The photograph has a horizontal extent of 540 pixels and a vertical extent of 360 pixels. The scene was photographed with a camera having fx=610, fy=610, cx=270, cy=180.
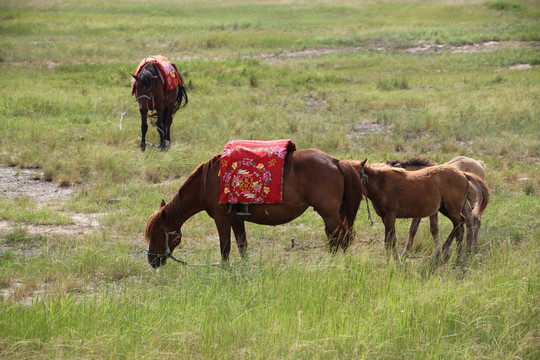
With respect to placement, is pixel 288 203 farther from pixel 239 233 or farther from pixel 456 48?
pixel 456 48

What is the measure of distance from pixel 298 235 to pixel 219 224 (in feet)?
6.32

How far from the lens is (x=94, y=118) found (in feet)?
48.2

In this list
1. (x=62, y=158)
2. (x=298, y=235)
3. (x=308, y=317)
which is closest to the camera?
(x=308, y=317)

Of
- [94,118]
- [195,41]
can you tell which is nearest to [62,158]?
[94,118]

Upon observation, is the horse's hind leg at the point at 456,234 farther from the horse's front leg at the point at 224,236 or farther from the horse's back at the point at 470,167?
the horse's front leg at the point at 224,236

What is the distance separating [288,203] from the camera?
21.3ft

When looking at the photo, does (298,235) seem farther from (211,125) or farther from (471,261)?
(211,125)

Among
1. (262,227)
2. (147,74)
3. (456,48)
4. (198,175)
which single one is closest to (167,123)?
(147,74)

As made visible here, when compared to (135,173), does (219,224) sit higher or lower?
higher

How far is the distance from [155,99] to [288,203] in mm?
7142

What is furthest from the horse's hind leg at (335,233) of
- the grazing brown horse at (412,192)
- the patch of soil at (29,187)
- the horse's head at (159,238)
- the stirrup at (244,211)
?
the patch of soil at (29,187)

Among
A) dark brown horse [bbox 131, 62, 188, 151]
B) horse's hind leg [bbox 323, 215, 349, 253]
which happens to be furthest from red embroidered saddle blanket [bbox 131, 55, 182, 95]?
horse's hind leg [bbox 323, 215, 349, 253]

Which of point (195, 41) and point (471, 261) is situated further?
point (195, 41)

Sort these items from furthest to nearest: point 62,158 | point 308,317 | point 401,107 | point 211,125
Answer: point 401,107
point 211,125
point 62,158
point 308,317
